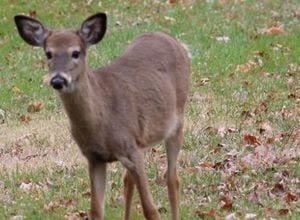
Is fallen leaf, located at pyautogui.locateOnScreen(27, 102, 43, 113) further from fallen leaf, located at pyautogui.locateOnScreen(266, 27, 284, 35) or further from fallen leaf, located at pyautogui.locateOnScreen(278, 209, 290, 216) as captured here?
fallen leaf, located at pyautogui.locateOnScreen(278, 209, 290, 216)

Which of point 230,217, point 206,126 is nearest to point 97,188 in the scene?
point 230,217

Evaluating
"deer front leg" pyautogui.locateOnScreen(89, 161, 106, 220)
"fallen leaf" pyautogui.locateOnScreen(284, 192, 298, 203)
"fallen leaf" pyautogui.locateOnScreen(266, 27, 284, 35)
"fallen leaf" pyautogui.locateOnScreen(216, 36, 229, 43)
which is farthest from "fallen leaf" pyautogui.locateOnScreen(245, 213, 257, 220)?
"fallen leaf" pyautogui.locateOnScreen(266, 27, 284, 35)

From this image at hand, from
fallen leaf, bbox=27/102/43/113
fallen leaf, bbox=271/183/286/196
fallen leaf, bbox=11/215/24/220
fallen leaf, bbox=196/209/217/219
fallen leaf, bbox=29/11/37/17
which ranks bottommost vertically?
fallen leaf, bbox=29/11/37/17

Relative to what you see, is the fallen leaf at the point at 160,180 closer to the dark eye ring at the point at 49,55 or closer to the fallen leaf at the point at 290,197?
the fallen leaf at the point at 290,197

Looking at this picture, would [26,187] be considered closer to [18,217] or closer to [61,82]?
[18,217]

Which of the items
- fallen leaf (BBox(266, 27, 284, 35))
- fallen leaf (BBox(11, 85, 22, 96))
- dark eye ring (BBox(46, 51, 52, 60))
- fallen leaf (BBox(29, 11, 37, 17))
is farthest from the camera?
fallen leaf (BBox(29, 11, 37, 17))

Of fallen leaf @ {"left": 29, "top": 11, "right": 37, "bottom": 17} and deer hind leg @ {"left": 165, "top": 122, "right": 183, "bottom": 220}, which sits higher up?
deer hind leg @ {"left": 165, "top": 122, "right": 183, "bottom": 220}

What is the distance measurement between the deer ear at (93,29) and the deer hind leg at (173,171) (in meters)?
1.18

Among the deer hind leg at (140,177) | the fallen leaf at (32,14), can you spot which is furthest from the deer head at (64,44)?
the fallen leaf at (32,14)

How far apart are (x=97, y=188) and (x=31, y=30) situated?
1.26m

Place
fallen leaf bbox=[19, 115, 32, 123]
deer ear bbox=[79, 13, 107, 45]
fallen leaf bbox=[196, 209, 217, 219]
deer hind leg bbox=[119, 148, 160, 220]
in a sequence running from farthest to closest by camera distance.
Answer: fallen leaf bbox=[19, 115, 32, 123]
fallen leaf bbox=[196, 209, 217, 219]
deer ear bbox=[79, 13, 107, 45]
deer hind leg bbox=[119, 148, 160, 220]

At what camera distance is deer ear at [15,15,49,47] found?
7754 millimetres

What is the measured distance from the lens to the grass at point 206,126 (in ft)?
28.7

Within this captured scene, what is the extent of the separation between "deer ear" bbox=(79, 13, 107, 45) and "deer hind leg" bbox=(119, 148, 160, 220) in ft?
2.80
